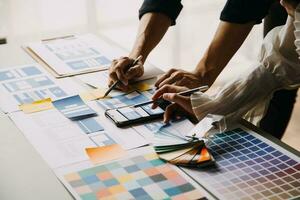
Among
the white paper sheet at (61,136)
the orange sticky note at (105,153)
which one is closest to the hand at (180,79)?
the white paper sheet at (61,136)

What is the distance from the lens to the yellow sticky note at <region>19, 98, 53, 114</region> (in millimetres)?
1381

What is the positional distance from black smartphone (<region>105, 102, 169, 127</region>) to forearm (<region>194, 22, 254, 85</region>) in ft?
0.72

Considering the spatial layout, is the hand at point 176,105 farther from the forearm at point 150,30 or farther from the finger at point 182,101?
the forearm at point 150,30

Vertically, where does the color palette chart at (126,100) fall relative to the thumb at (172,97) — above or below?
below

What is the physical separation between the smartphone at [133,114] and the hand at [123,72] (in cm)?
14

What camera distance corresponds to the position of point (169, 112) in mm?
1329

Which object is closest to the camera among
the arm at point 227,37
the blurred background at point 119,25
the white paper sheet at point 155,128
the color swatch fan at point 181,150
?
the color swatch fan at point 181,150

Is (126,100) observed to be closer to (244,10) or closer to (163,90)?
(163,90)

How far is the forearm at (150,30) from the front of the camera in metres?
1.72

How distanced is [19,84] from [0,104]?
0.13m

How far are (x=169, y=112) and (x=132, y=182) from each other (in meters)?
0.30

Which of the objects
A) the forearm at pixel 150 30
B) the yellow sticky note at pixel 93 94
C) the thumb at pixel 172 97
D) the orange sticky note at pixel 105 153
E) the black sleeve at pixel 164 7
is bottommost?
the orange sticky note at pixel 105 153

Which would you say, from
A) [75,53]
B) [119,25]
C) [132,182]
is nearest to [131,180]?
[132,182]

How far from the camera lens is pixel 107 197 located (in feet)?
3.35
